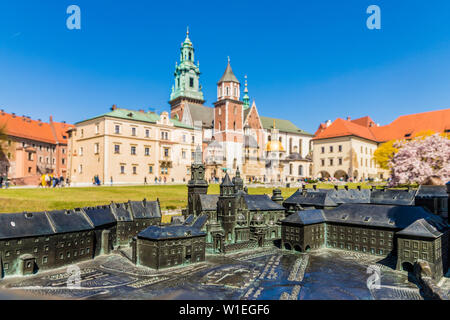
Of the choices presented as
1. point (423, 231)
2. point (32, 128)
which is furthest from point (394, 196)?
point (32, 128)

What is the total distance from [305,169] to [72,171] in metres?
72.9

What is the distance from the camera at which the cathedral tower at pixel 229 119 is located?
326ft

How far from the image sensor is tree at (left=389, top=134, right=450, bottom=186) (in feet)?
207

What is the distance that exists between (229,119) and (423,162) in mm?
53235

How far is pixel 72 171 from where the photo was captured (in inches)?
3472

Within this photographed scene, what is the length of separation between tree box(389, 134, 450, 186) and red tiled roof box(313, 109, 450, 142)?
3396cm

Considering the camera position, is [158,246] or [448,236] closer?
[158,246]

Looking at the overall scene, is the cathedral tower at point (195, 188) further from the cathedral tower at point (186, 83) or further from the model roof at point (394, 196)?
the cathedral tower at point (186, 83)

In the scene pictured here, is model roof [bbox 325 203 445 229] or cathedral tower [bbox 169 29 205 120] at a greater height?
cathedral tower [bbox 169 29 205 120]

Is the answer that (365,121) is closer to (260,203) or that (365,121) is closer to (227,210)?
(260,203)

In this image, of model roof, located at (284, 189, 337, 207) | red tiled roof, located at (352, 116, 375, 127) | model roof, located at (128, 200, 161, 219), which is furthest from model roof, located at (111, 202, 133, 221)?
red tiled roof, located at (352, 116, 375, 127)

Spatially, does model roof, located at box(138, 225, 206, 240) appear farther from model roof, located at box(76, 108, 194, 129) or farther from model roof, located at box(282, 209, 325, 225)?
model roof, located at box(76, 108, 194, 129)
